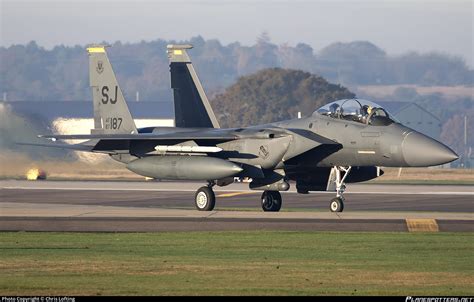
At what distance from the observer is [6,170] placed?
4619 cm

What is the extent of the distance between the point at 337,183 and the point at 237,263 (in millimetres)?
10576

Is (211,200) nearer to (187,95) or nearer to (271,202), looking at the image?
(271,202)

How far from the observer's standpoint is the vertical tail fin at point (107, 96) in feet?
101

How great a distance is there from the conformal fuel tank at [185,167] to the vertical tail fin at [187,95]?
4.97 meters

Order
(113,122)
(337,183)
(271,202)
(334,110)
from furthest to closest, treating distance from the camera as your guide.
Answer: (113,122) < (271,202) < (337,183) < (334,110)

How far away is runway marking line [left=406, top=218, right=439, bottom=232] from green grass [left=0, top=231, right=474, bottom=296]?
0.96m

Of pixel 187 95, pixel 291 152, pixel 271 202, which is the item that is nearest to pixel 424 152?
pixel 291 152

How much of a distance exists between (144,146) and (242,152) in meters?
2.94

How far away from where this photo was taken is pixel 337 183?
2639 centimetres

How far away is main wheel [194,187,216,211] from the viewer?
27.1 meters
